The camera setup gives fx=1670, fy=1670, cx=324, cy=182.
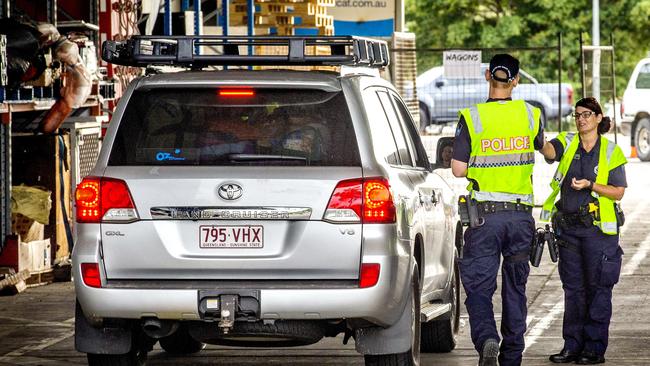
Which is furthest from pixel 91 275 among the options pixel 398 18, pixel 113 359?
pixel 398 18

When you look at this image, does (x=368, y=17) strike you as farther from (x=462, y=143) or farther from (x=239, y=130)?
(x=239, y=130)

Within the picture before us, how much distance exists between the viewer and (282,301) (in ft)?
26.7

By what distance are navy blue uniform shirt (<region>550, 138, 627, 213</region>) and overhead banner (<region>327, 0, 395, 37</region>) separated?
65.5ft

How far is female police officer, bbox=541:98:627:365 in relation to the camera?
10148 mm

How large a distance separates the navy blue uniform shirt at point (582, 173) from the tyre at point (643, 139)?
2305cm

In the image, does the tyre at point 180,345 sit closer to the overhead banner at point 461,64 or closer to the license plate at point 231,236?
the license plate at point 231,236

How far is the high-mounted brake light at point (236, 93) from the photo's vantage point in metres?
8.48

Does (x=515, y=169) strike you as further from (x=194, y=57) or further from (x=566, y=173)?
(x=194, y=57)

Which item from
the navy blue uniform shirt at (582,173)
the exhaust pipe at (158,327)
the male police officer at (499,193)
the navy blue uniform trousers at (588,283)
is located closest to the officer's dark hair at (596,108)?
the navy blue uniform shirt at (582,173)

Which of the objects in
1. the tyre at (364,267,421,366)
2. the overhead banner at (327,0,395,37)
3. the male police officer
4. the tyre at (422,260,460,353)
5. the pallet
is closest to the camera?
the tyre at (364,267,421,366)

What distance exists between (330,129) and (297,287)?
0.83 metres

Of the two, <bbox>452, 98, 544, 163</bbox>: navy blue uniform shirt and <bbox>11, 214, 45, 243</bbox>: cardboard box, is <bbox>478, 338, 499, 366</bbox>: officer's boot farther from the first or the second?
<bbox>11, 214, 45, 243</bbox>: cardboard box

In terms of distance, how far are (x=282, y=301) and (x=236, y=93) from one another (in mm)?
1120

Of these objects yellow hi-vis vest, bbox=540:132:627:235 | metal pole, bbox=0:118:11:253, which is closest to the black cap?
yellow hi-vis vest, bbox=540:132:627:235
